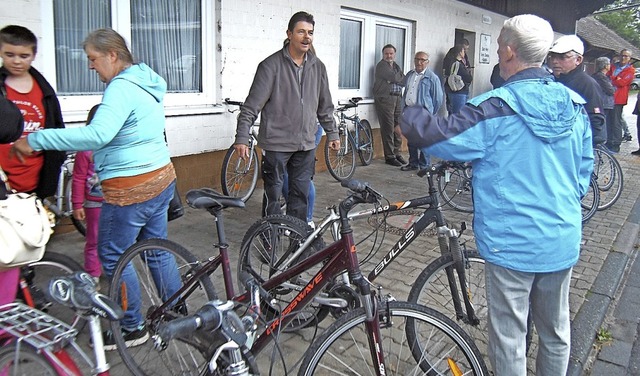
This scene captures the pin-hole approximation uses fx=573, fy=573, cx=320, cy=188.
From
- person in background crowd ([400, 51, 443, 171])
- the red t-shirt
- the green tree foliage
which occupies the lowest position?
the red t-shirt

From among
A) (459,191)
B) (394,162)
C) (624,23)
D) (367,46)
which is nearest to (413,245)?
(459,191)

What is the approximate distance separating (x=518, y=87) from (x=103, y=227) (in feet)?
7.44

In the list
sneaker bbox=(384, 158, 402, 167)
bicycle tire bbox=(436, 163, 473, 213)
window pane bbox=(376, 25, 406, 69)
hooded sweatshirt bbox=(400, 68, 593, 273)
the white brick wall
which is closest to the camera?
hooded sweatshirt bbox=(400, 68, 593, 273)

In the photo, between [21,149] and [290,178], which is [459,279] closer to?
[290,178]

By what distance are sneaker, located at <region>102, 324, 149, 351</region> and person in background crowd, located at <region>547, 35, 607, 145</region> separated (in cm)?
432

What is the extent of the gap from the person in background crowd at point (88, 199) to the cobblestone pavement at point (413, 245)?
0.30 meters

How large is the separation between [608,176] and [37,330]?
7473 millimetres

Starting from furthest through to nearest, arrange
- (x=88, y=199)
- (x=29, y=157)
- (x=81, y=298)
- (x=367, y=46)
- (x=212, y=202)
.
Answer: (x=367, y=46), (x=88, y=199), (x=29, y=157), (x=212, y=202), (x=81, y=298)

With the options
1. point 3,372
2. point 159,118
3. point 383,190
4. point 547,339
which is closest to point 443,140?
point 547,339

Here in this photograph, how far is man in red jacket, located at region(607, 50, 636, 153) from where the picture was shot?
Answer: 1257cm

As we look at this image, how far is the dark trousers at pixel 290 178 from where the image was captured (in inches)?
180

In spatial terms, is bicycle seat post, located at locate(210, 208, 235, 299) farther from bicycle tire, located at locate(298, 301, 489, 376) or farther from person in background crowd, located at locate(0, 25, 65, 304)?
person in background crowd, located at locate(0, 25, 65, 304)

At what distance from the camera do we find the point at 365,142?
9570 mm

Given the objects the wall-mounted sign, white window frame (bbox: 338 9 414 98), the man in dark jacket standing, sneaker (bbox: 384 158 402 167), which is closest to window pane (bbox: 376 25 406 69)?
white window frame (bbox: 338 9 414 98)
